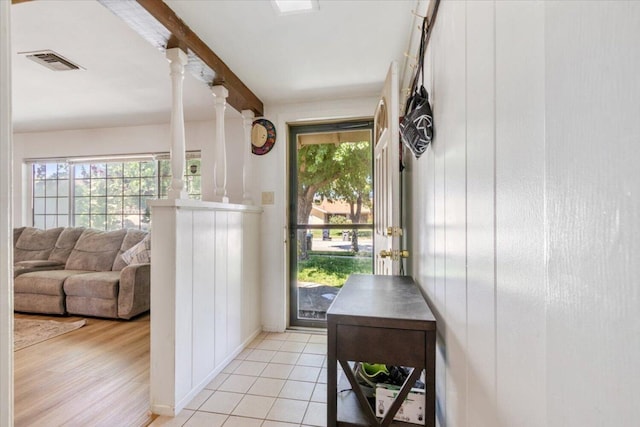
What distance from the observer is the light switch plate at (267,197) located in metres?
3.09

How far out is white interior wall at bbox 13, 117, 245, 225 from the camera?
3.45m

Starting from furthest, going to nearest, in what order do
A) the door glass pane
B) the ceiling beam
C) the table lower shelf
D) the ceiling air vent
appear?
1. the door glass pane
2. the ceiling air vent
3. the ceiling beam
4. the table lower shelf

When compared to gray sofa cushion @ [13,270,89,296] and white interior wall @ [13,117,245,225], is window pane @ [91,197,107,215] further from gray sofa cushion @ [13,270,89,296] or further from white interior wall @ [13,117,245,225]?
gray sofa cushion @ [13,270,89,296]

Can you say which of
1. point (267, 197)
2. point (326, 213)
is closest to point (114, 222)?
point (267, 197)

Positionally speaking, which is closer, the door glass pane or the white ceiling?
the white ceiling

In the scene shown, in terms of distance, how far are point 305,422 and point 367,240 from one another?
178 centimetres

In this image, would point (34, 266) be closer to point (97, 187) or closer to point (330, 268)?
point (97, 187)

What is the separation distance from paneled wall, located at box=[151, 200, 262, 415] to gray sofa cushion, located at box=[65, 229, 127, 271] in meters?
2.13

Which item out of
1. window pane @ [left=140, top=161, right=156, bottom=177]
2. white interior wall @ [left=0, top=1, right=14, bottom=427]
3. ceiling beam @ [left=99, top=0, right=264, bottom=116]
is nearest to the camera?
white interior wall @ [left=0, top=1, right=14, bottom=427]

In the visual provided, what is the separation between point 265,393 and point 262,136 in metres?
2.24

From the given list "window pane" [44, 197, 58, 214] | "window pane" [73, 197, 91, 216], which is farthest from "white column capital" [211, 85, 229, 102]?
"window pane" [44, 197, 58, 214]

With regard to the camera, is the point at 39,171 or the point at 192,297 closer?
the point at 192,297

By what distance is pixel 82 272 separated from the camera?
140 inches

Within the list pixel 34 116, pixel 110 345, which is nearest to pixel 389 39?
pixel 110 345
